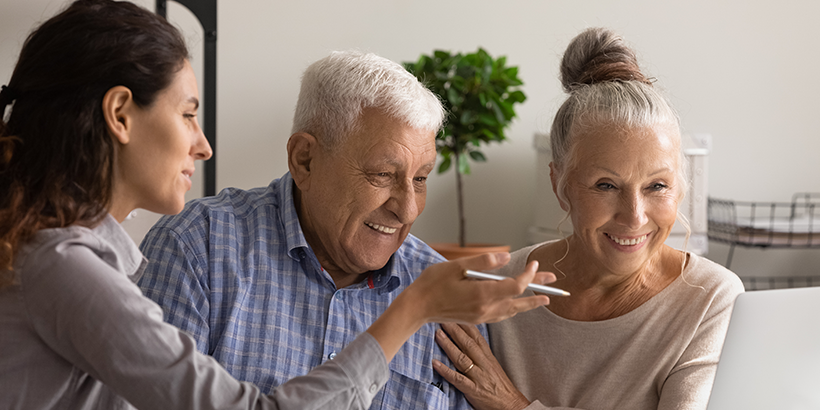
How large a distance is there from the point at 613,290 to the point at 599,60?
47 cm

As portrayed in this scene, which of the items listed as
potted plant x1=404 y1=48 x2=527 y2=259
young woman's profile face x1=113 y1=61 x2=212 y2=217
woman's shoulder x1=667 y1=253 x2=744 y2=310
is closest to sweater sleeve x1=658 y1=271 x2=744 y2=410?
woman's shoulder x1=667 y1=253 x2=744 y2=310

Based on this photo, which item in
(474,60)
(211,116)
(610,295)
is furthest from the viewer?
(474,60)

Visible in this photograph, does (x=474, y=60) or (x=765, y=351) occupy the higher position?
(x=474, y=60)

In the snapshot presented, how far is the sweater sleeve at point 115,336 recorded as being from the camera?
72cm

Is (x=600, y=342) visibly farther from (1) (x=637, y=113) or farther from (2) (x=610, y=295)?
(1) (x=637, y=113)

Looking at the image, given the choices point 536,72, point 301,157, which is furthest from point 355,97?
point 536,72

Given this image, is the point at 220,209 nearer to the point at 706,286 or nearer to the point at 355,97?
the point at 355,97

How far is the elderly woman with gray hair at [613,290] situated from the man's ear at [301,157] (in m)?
0.41

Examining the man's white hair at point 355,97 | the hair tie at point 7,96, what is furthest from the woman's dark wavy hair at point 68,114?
the man's white hair at point 355,97

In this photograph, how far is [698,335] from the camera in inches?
48.4

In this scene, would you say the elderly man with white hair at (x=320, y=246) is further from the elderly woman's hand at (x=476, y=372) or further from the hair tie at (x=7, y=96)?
the hair tie at (x=7, y=96)

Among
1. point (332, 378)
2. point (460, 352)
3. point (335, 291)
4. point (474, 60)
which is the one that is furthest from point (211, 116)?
point (332, 378)

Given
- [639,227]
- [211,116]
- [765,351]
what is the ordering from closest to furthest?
[765,351]
[639,227]
[211,116]

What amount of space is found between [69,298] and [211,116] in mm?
1509
